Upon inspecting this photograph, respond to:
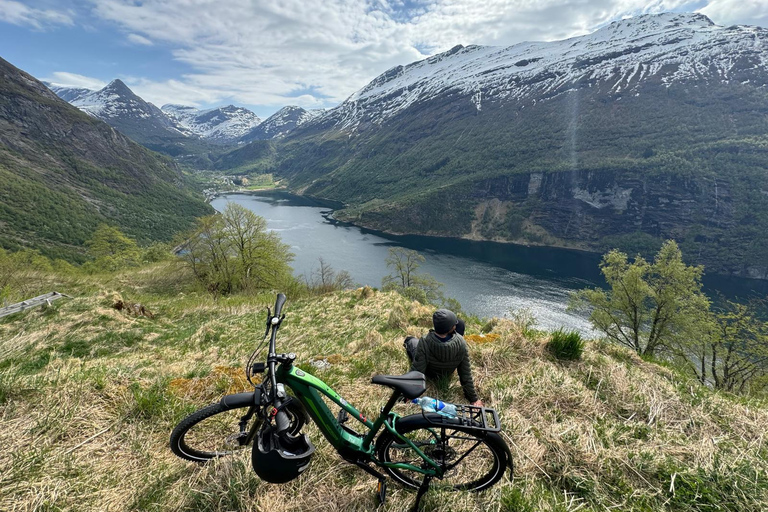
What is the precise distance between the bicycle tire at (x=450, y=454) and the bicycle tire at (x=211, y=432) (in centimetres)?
98

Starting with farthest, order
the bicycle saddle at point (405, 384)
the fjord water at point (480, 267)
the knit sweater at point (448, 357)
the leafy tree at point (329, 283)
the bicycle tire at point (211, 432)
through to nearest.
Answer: the fjord water at point (480, 267)
the leafy tree at point (329, 283)
the knit sweater at point (448, 357)
the bicycle tire at point (211, 432)
the bicycle saddle at point (405, 384)

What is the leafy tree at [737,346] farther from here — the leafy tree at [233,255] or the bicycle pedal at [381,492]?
the leafy tree at [233,255]

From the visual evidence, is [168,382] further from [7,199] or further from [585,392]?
[7,199]

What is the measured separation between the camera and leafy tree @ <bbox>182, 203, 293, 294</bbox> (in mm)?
24484

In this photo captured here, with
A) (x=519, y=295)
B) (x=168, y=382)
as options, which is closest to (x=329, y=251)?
(x=519, y=295)

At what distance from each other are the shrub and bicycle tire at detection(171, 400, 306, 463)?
5.11 m

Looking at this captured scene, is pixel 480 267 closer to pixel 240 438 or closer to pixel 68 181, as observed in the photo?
pixel 240 438

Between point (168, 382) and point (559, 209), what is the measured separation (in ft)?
598

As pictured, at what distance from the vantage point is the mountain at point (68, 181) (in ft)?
273

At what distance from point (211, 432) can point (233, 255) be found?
25600 mm

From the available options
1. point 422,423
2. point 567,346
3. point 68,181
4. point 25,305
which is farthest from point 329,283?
point 68,181

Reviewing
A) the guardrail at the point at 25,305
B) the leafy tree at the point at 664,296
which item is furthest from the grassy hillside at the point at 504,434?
the leafy tree at the point at 664,296

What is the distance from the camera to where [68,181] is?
122312 millimetres

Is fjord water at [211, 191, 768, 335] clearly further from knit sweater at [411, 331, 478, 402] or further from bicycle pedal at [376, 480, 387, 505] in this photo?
bicycle pedal at [376, 480, 387, 505]
